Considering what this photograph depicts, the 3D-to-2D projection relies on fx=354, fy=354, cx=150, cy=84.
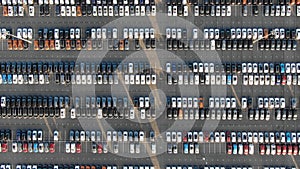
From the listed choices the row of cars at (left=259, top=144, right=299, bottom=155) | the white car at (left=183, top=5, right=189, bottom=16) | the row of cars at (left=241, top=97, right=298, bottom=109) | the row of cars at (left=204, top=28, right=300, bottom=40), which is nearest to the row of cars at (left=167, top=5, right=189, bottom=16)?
the white car at (left=183, top=5, right=189, bottom=16)

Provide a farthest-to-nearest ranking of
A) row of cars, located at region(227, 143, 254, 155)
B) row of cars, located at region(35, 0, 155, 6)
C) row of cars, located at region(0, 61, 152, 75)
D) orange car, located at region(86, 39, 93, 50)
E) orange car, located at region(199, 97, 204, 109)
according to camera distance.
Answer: orange car, located at region(86, 39, 93, 50)
row of cars, located at region(0, 61, 152, 75)
row of cars, located at region(35, 0, 155, 6)
orange car, located at region(199, 97, 204, 109)
row of cars, located at region(227, 143, 254, 155)

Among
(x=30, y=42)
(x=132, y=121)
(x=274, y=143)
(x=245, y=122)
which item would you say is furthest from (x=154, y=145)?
(x=30, y=42)

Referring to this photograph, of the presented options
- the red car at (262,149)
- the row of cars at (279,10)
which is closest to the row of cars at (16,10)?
the row of cars at (279,10)

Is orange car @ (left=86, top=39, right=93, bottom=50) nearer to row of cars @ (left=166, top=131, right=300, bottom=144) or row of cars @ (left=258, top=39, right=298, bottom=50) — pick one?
row of cars @ (left=166, top=131, right=300, bottom=144)

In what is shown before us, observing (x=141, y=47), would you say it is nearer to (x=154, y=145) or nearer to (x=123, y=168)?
(x=154, y=145)

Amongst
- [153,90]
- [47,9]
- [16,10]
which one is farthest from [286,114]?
[16,10]

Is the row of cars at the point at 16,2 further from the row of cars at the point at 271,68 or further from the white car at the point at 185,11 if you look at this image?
the row of cars at the point at 271,68

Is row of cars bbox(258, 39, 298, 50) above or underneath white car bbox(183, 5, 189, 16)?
underneath

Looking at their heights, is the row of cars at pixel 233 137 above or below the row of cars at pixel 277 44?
below
